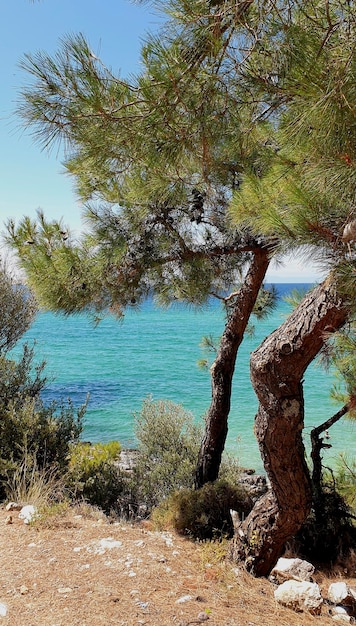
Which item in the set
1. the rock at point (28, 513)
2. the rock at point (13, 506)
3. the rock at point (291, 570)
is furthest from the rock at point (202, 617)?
the rock at point (13, 506)

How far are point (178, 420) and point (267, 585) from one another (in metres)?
2.85

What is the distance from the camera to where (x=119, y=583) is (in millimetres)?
2451

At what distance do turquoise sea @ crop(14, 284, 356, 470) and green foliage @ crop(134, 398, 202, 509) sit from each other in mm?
856

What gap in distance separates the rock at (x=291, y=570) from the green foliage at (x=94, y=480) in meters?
1.80

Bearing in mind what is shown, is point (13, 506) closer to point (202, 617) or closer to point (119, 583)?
point (119, 583)

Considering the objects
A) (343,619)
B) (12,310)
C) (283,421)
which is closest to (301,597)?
(343,619)

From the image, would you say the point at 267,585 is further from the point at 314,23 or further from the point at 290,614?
the point at 314,23

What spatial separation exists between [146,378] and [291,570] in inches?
503


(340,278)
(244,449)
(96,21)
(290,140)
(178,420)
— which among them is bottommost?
(244,449)

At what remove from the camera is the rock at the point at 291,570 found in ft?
9.44

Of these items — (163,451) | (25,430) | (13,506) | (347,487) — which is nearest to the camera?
(13,506)

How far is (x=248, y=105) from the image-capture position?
251 cm

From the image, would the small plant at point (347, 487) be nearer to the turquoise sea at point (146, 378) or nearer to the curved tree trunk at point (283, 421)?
the turquoise sea at point (146, 378)

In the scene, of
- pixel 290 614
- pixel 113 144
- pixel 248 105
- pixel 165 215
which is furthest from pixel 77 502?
pixel 248 105
